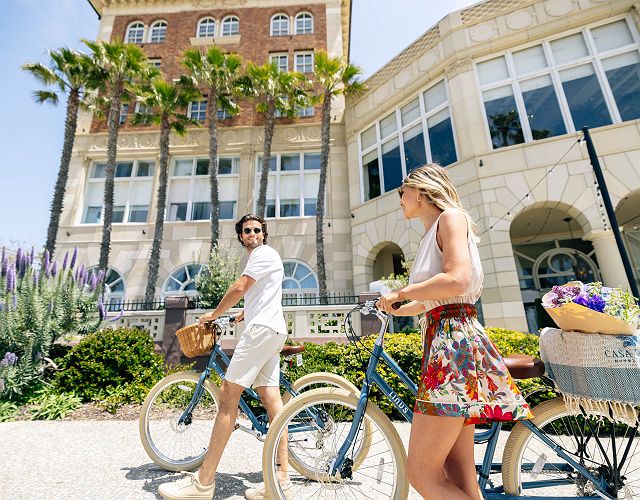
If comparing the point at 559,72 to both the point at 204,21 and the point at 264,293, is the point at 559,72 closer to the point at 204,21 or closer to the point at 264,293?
the point at 264,293

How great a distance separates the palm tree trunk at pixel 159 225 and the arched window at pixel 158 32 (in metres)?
8.05

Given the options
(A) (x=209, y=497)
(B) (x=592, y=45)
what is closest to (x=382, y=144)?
(B) (x=592, y=45)

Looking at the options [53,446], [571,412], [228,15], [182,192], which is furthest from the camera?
[228,15]

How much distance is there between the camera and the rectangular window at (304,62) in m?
18.7

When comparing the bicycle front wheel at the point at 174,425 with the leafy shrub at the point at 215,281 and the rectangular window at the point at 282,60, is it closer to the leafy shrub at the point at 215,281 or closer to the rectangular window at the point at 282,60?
the leafy shrub at the point at 215,281

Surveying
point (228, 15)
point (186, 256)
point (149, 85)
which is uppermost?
point (228, 15)

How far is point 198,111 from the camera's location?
18359 mm

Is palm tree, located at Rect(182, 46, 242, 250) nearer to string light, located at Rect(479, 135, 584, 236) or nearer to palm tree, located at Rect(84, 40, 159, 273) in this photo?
palm tree, located at Rect(84, 40, 159, 273)

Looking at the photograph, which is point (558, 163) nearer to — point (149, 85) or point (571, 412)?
point (571, 412)

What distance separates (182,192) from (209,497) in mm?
16586

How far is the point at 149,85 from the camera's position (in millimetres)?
15641

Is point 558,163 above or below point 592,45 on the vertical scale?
below

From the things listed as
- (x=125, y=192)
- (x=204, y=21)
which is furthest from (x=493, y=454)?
(x=204, y=21)

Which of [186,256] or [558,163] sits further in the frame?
[186,256]
